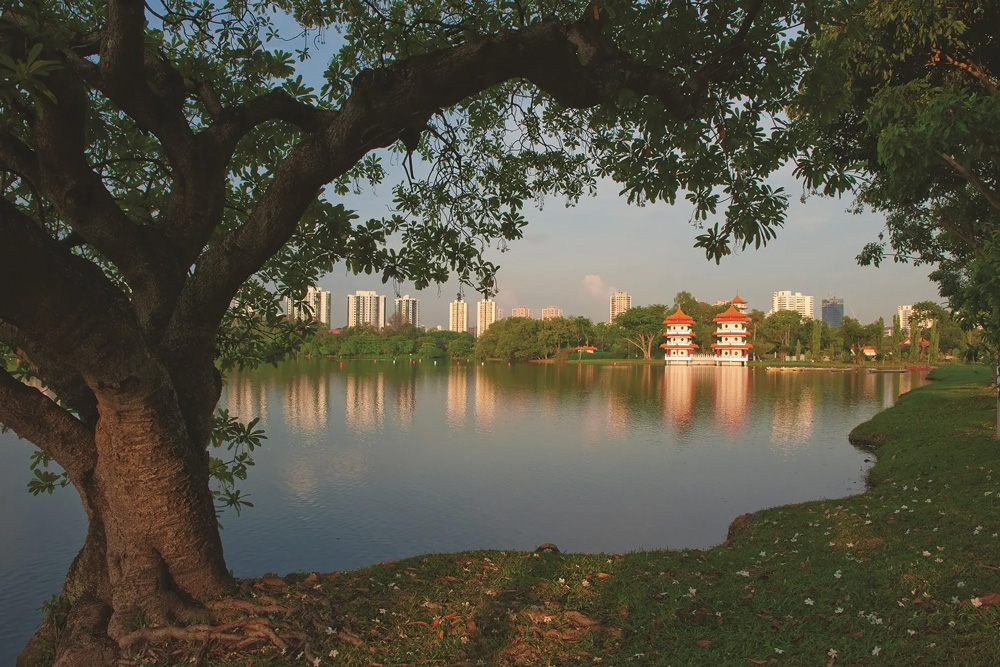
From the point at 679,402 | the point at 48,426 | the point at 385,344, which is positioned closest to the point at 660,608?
the point at 48,426

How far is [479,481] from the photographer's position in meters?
Result: 14.4

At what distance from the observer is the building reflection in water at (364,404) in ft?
75.7

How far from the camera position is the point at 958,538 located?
19.3 ft

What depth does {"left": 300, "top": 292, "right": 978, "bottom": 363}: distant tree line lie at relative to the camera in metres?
71.0

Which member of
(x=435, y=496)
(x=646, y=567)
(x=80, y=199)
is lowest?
(x=435, y=496)

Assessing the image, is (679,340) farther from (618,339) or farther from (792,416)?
(792,416)

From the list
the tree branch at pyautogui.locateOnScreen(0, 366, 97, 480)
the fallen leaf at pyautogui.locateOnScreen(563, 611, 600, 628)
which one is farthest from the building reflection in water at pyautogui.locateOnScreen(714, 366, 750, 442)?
the tree branch at pyautogui.locateOnScreen(0, 366, 97, 480)

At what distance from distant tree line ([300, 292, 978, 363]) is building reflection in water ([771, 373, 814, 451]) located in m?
35.7

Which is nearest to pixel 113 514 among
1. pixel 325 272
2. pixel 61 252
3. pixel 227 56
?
pixel 61 252

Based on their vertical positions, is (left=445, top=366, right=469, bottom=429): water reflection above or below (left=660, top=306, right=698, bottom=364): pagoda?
below

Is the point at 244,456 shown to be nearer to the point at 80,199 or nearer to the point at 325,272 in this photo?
the point at 325,272

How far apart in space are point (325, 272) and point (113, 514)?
232 centimetres

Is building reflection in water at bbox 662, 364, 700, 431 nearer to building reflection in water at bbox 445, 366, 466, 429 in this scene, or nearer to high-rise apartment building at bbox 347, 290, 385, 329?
building reflection in water at bbox 445, 366, 466, 429

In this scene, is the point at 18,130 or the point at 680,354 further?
the point at 680,354
